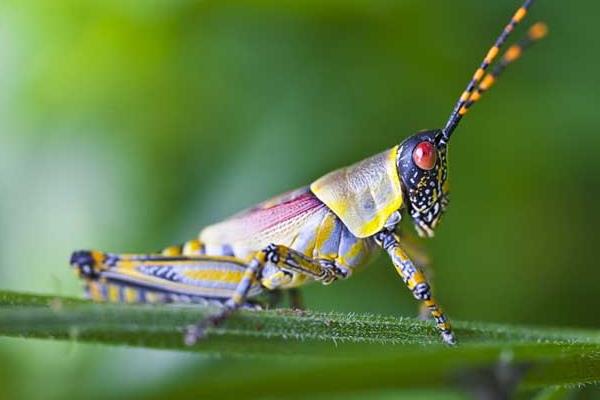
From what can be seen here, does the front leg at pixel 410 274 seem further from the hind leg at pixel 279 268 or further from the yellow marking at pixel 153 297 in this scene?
the yellow marking at pixel 153 297

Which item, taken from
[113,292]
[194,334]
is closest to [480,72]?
[194,334]

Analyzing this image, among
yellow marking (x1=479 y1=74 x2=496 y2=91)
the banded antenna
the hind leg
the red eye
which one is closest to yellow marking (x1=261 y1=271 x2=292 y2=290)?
the hind leg

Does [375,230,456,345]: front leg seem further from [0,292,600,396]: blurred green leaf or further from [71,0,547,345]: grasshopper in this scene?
[0,292,600,396]: blurred green leaf

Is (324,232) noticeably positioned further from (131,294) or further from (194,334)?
(194,334)

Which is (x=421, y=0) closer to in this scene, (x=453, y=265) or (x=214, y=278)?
(x=453, y=265)

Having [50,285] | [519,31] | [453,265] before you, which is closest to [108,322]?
[50,285]
